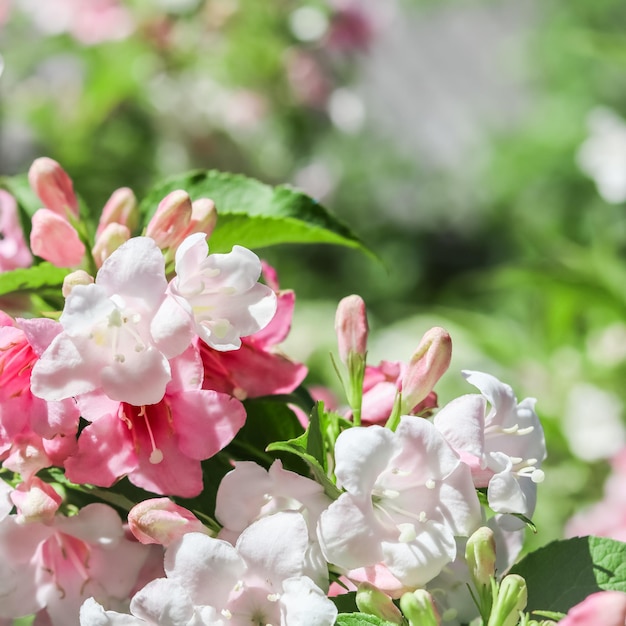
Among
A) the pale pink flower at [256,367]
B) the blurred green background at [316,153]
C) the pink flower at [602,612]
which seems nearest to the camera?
the pink flower at [602,612]

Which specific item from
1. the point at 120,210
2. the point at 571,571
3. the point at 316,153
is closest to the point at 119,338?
the point at 120,210

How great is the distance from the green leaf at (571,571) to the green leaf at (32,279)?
297 millimetres

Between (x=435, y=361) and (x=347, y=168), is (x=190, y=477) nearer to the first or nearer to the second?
(x=435, y=361)

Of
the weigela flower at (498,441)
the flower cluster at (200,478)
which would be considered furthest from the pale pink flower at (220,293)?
the weigela flower at (498,441)

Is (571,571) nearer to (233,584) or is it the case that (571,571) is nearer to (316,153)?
(233,584)

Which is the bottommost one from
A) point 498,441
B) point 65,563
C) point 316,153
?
point 316,153

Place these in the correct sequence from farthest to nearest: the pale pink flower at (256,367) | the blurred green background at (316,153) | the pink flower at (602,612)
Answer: the blurred green background at (316,153), the pale pink flower at (256,367), the pink flower at (602,612)

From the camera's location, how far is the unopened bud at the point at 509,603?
1.34 feet

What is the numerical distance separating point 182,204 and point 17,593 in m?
0.21

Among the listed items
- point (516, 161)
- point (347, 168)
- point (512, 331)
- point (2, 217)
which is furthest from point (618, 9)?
point (2, 217)

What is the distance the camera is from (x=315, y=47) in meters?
1.81

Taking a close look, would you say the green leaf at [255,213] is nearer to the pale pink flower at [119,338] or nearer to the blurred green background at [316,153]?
the pale pink flower at [119,338]

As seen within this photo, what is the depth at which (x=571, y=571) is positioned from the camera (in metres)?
0.46

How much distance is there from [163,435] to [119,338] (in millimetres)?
55
